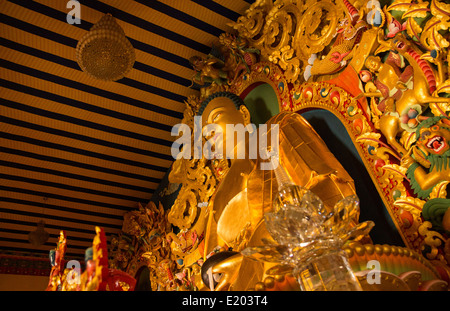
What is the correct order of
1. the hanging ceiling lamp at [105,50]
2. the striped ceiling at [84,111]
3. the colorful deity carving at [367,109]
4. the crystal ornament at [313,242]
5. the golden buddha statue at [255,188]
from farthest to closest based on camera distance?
the striped ceiling at [84,111]
the hanging ceiling lamp at [105,50]
the golden buddha statue at [255,188]
the colorful deity carving at [367,109]
the crystal ornament at [313,242]

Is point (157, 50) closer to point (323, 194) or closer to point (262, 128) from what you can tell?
point (262, 128)

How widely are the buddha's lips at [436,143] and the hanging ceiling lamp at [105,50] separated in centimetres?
251

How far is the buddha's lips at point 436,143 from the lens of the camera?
1622mm

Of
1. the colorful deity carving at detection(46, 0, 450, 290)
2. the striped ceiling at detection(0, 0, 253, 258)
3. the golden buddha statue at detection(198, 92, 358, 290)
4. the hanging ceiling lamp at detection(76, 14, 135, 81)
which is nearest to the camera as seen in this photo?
the colorful deity carving at detection(46, 0, 450, 290)

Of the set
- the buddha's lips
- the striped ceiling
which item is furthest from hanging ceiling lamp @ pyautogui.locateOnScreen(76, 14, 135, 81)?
the buddha's lips

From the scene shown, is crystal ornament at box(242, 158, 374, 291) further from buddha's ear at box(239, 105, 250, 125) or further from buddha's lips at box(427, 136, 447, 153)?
buddha's ear at box(239, 105, 250, 125)

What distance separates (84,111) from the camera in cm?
451

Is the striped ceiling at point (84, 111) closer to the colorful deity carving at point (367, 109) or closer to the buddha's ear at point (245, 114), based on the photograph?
the colorful deity carving at point (367, 109)

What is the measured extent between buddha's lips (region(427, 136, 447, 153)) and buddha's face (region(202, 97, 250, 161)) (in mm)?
1636

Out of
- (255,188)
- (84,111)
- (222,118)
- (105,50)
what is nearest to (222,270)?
(255,188)

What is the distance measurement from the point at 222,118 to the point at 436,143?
1867 millimetres

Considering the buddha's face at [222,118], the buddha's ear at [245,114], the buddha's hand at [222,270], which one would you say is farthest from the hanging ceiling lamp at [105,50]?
the buddha's hand at [222,270]

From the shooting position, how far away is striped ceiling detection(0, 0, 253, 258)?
3.73 m
